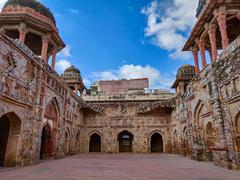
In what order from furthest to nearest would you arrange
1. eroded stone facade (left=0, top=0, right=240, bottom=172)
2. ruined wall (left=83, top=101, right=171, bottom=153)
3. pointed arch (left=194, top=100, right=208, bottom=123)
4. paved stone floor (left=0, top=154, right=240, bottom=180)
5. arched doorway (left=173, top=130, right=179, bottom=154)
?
ruined wall (left=83, top=101, right=171, bottom=153) → arched doorway (left=173, top=130, right=179, bottom=154) → pointed arch (left=194, top=100, right=208, bottom=123) → eroded stone facade (left=0, top=0, right=240, bottom=172) → paved stone floor (left=0, top=154, right=240, bottom=180)

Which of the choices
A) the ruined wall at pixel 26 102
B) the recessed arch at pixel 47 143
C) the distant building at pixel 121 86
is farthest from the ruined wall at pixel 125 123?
the recessed arch at pixel 47 143

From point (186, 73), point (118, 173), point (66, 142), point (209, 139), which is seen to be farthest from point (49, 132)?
point (186, 73)

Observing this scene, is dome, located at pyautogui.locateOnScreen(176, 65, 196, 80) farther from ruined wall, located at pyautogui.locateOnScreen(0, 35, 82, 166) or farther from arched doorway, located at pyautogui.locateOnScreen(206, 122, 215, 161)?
ruined wall, located at pyautogui.locateOnScreen(0, 35, 82, 166)

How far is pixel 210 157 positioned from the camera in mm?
12180

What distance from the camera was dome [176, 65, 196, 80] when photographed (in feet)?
70.4

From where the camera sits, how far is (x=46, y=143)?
13.4m

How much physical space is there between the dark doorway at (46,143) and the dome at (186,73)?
15.4 meters

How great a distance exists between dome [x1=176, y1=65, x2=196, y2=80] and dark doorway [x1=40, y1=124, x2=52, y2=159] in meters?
15.4

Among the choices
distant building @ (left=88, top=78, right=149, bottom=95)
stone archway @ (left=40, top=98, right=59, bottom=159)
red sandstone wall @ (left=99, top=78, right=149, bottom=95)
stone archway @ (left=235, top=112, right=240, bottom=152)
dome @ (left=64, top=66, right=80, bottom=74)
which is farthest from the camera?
red sandstone wall @ (left=99, top=78, right=149, bottom=95)

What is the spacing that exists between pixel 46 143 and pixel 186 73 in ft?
54.7

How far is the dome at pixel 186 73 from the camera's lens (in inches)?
845

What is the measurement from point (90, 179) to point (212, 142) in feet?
29.1

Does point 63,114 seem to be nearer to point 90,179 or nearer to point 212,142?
point 90,179

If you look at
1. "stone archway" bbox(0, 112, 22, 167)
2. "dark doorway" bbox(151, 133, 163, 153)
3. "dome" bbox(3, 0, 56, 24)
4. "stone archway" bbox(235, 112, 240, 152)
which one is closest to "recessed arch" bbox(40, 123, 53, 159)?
"stone archway" bbox(0, 112, 22, 167)
